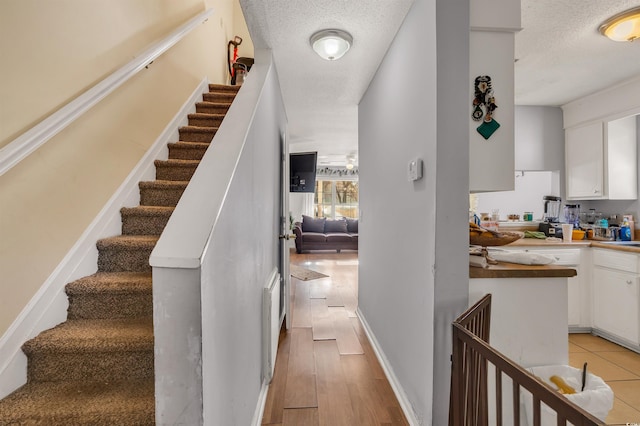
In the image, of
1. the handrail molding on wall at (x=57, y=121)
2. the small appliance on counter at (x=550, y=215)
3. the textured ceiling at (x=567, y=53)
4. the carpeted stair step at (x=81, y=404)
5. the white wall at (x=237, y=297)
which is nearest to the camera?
the white wall at (x=237, y=297)

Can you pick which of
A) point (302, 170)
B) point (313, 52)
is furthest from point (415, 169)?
point (302, 170)

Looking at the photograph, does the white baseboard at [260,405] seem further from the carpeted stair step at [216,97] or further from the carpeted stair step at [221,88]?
the carpeted stair step at [221,88]

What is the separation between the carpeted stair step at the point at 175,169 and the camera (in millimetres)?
2256

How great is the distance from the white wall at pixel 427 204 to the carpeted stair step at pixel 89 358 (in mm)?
1275

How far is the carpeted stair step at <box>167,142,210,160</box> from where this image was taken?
246 cm

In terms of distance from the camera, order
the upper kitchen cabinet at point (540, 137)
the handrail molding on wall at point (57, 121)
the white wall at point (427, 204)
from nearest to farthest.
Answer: the handrail molding on wall at point (57, 121) → the white wall at point (427, 204) → the upper kitchen cabinet at point (540, 137)

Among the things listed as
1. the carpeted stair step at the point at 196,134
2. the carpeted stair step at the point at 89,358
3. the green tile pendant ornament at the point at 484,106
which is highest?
the carpeted stair step at the point at 196,134

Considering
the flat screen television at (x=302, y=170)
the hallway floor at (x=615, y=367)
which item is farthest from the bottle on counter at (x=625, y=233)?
the flat screen television at (x=302, y=170)

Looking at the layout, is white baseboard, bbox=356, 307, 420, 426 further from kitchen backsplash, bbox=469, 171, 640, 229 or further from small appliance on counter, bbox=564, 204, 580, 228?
small appliance on counter, bbox=564, 204, 580, 228

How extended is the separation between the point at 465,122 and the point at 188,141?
7.79 ft

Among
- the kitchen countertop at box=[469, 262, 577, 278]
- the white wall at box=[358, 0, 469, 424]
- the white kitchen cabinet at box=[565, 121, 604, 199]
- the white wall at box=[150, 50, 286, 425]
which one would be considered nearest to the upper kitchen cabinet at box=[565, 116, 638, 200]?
the white kitchen cabinet at box=[565, 121, 604, 199]

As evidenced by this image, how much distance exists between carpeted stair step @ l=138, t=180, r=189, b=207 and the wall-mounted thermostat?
155 centimetres

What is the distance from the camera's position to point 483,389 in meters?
1.06

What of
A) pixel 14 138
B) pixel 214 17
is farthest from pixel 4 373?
pixel 214 17
